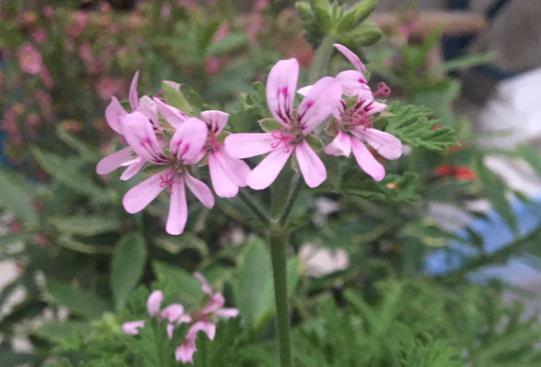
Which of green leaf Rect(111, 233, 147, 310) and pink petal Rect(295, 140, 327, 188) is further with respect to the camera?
green leaf Rect(111, 233, 147, 310)

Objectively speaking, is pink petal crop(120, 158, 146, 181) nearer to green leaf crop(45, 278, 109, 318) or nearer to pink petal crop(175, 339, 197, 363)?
pink petal crop(175, 339, 197, 363)

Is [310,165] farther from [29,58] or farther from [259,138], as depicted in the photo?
[29,58]

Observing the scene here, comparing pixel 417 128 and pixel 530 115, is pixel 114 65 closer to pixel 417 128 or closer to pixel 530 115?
pixel 417 128

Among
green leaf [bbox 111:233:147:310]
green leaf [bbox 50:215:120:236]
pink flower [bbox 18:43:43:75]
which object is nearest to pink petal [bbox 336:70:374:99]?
green leaf [bbox 111:233:147:310]

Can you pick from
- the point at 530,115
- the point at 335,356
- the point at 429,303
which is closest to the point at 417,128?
the point at 335,356

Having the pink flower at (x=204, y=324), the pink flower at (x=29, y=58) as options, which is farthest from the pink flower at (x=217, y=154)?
the pink flower at (x=29, y=58)

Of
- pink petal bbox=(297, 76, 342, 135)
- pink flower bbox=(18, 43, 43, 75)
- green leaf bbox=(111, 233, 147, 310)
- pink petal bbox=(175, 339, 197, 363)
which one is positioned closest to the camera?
pink petal bbox=(297, 76, 342, 135)

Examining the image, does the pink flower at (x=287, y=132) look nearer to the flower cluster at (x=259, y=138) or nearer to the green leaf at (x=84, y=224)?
the flower cluster at (x=259, y=138)
